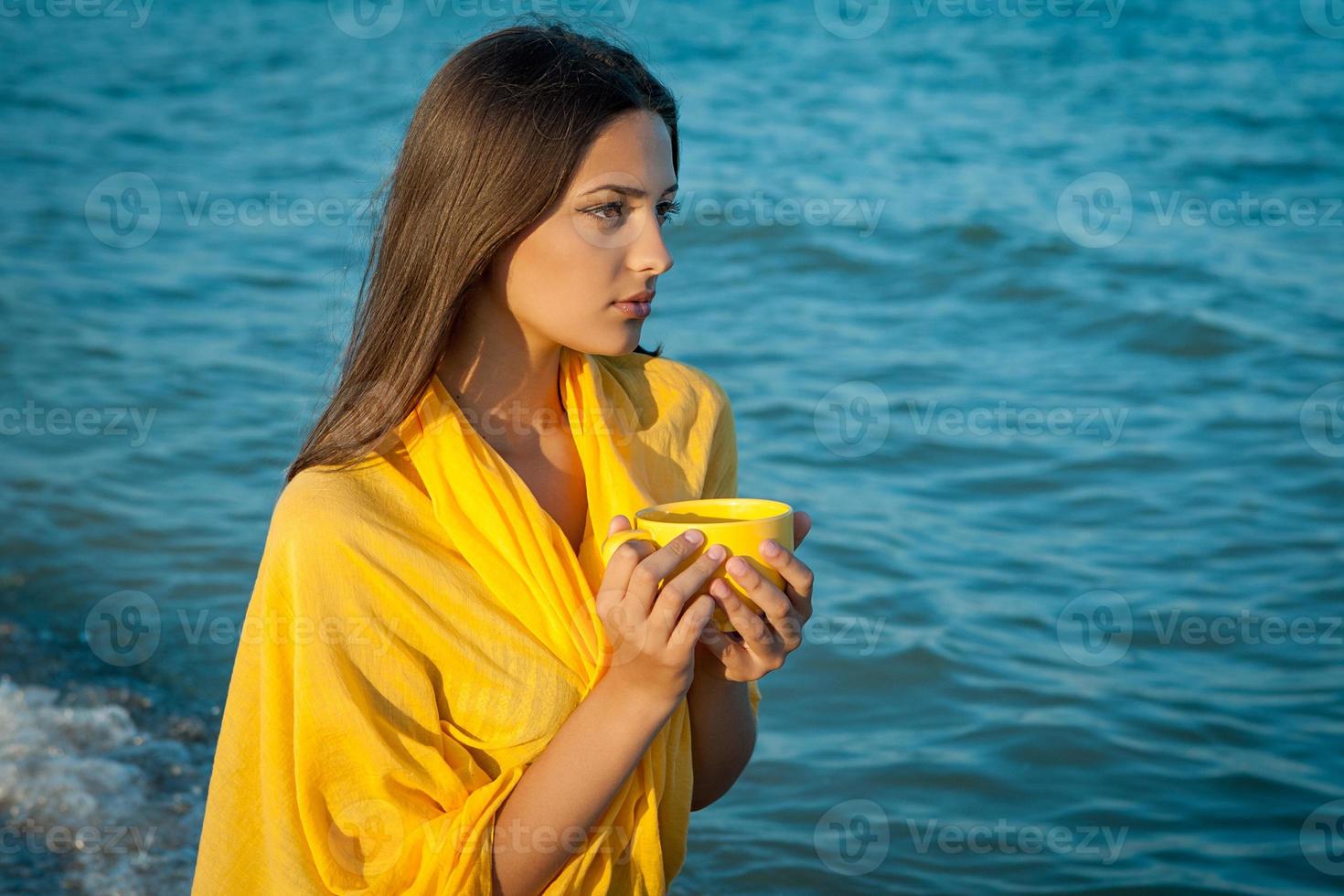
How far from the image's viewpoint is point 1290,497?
6.52m

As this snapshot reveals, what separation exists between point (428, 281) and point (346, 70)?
49.9ft

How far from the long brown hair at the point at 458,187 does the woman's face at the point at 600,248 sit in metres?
0.03

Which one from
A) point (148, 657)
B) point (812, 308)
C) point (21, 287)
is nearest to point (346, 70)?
point (21, 287)

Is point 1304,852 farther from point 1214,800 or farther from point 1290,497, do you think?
point 1290,497
